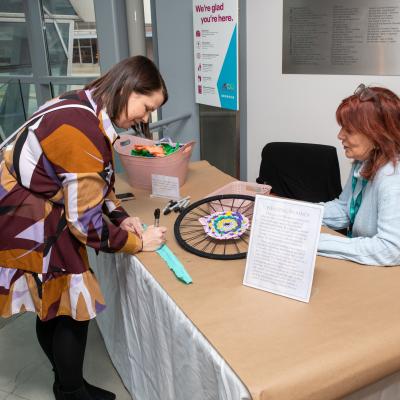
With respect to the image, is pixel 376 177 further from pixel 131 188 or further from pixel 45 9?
pixel 45 9

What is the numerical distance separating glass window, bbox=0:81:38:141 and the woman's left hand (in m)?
3.58

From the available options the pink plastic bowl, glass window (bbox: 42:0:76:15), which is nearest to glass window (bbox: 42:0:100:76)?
glass window (bbox: 42:0:76:15)

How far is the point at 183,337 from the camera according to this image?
944 mm

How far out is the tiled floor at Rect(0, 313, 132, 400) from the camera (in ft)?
5.53

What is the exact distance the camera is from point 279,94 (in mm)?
2658

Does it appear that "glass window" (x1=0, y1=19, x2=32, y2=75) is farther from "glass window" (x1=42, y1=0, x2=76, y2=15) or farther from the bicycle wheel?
the bicycle wheel

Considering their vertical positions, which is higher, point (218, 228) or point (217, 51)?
point (217, 51)

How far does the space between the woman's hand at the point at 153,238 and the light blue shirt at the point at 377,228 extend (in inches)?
18.4

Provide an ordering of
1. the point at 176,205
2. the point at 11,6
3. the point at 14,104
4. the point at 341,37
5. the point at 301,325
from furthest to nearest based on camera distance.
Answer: the point at 14,104, the point at 11,6, the point at 341,37, the point at 176,205, the point at 301,325

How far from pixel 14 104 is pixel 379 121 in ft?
14.7

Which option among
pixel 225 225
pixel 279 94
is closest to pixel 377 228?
pixel 225 225

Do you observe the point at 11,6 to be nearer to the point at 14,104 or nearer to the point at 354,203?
the point at 14,104

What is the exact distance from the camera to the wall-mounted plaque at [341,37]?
6.70ft

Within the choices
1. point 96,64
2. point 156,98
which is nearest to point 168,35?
point 96,64
